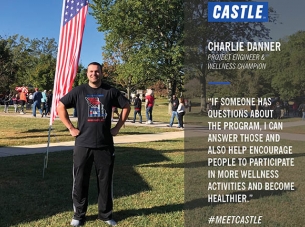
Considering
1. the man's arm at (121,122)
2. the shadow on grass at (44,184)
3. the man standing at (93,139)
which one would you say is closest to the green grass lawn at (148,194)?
the shadow on grass at (44,184)

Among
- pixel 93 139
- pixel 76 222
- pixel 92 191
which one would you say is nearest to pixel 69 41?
pixel 92 191

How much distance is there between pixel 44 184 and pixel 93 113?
2.55 metres

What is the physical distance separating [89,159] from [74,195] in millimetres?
529

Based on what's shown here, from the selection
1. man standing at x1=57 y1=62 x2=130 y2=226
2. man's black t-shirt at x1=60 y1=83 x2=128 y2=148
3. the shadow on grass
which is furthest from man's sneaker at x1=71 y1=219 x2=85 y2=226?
man's black t-shirt at x1=60 y1=83 x2=128 y2=148

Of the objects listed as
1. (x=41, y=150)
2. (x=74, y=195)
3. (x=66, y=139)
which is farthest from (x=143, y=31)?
(x=74, y=195)

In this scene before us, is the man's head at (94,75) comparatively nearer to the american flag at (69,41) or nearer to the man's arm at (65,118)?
the man's arm at (65,118)

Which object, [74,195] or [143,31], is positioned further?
[143,31]

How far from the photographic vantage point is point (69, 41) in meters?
6.88

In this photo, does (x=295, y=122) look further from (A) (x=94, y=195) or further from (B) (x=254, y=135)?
(A) (x=94, y=195)

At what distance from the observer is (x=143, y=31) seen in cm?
3028

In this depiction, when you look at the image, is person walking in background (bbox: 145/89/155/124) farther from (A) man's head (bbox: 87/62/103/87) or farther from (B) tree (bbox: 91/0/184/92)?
(A) man's head (bbox: 87/62/103/87)

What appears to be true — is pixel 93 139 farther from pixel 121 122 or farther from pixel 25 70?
pixel 25 70

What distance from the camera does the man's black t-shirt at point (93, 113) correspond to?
14.2ft

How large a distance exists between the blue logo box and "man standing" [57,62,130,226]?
1646 mm
